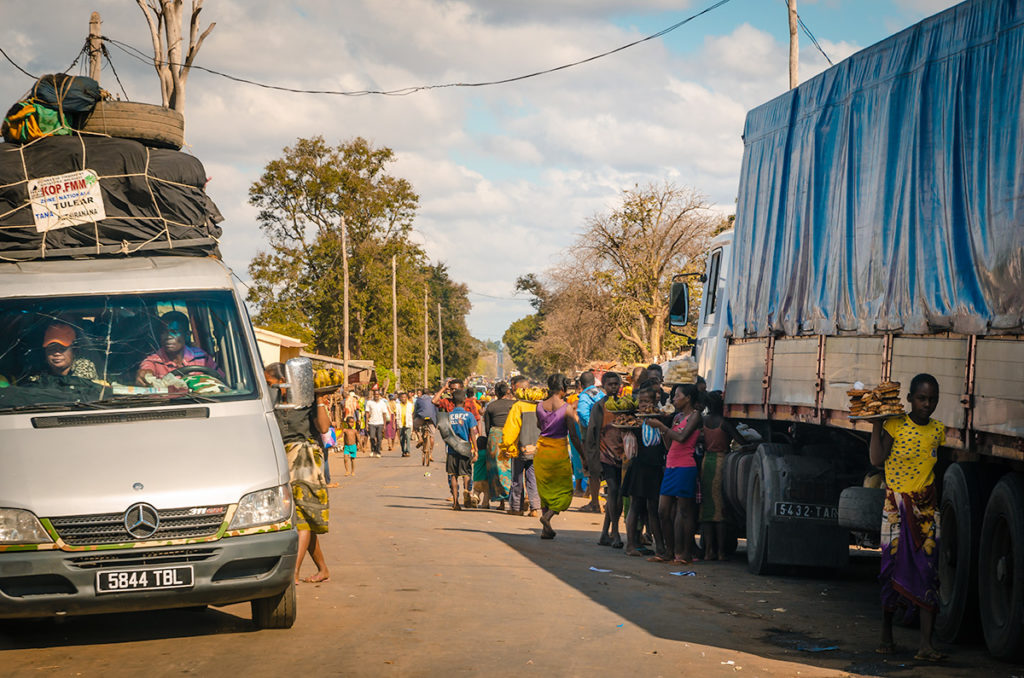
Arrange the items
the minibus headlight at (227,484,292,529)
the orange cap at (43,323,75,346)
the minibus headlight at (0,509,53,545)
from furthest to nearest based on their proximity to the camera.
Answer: the orange cap at (43,323,75,346), the minibus headlight at (227,484,292,529), the minibus headlight at (0,509,53,545)

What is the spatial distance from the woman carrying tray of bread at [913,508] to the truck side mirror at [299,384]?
11.9 feet

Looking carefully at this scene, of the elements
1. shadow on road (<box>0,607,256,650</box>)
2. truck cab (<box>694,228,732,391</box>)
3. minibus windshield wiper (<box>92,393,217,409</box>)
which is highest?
truck cab (<box>694,228,732,391</box>)

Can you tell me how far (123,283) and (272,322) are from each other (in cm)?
5250

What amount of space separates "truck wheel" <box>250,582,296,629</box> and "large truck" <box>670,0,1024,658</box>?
4.19 m

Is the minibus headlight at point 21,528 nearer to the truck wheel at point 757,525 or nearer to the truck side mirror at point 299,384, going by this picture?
the truck side mirror at point 299,384

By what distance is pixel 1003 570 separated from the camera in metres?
7.25

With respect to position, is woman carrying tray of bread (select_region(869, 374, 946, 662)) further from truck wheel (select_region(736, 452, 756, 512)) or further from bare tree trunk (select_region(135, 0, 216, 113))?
bare tree trunk (select_region(135, 0, 216, 113))

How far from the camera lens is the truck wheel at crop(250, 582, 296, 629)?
8070mm

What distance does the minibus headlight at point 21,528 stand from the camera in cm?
686

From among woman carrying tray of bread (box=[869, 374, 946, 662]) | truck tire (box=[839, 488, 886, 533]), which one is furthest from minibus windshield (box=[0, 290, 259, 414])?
truck tire (box=[839, 488, 886, 533])

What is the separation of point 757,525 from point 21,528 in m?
7.18

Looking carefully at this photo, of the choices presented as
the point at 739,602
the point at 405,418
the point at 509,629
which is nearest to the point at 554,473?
the point at 739,602

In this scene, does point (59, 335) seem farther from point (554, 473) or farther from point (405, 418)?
point (405, 418)

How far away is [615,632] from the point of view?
8336 millimetres
